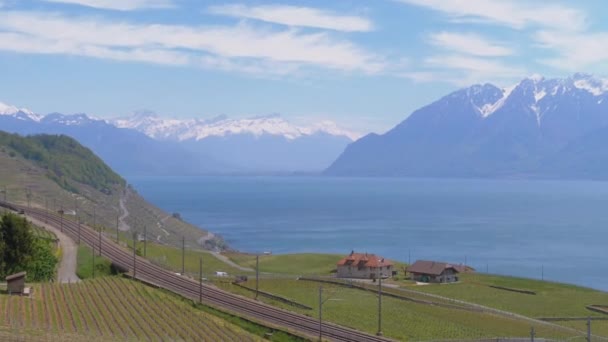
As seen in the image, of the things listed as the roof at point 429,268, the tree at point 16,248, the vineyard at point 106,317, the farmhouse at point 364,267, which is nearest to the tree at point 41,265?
the tree at point 16,248

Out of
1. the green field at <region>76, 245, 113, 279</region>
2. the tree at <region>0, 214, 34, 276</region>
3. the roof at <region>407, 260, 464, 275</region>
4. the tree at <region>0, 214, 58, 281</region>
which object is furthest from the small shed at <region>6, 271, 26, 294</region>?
the roof at <region>407, 260, 464, 275</region>

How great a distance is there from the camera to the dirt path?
70062mm

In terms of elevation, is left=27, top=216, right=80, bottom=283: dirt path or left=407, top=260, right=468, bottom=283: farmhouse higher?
left=27, top=216, right=80, bottom=283: dirt path

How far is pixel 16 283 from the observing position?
53.0 metres

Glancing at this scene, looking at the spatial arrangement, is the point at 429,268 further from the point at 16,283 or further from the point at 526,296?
→ the point at 16,283

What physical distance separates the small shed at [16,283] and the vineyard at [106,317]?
117 centimetres

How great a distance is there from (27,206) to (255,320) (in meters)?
80.3

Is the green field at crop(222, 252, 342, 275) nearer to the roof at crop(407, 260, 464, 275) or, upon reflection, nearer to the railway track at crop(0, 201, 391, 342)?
the roof at crop(407, 260, 464, 275)

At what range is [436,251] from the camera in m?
162

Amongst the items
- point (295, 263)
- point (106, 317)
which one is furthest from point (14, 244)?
point (295, 263)

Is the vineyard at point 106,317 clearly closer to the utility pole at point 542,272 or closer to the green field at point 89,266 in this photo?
the green field at point 89,266

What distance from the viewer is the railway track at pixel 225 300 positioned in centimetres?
5234

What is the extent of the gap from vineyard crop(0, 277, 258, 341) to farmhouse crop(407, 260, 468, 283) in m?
46.7

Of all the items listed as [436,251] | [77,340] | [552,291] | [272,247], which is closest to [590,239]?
[436,251]
